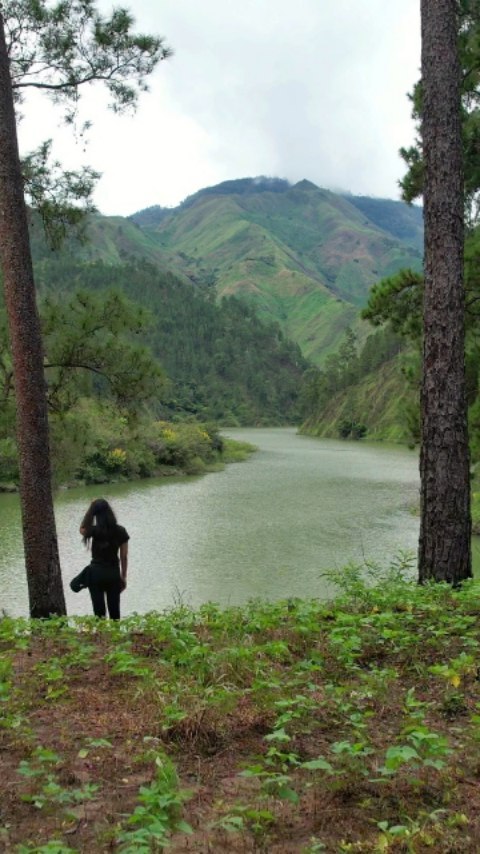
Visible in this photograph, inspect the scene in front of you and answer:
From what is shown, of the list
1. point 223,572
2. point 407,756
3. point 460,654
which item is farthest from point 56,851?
point 223,572

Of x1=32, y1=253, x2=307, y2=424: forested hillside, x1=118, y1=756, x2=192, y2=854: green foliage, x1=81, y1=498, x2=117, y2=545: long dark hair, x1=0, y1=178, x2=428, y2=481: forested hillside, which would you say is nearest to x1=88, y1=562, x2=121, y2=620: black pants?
x1=81, y1=498, x2=117, y2=545: long dark hair

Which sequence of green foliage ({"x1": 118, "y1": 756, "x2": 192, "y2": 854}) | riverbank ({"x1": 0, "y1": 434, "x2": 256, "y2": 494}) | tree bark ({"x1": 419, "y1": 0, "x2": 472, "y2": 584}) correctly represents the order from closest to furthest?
green foliage ({"x1": 118, "y1": 756, "x2": 192, "y2": 854}) < tree bark ({"x1": 419, "y1": 0, "x2": 472, "y2": 584}) < riverbank ({"x1": 0, "y1": 434, "x2": 256, "y2": 494})

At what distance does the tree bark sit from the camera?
6.04 metres

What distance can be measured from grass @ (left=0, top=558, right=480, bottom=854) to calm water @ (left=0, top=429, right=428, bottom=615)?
5317 mm

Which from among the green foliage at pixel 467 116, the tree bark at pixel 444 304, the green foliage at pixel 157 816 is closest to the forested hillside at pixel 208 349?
the green foliage at pixel 467 116

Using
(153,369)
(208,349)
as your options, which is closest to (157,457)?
(153,369)

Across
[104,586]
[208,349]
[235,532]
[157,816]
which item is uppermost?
[208,349]

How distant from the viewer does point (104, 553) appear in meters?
6.60

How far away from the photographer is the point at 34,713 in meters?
3.66

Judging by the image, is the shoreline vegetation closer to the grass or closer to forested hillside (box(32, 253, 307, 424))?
the grass

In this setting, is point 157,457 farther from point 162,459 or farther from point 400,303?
point 400,303

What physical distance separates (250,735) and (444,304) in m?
4.18

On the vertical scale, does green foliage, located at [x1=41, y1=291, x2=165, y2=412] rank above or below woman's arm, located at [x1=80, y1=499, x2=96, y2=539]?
above

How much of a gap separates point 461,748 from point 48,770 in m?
1.81
